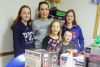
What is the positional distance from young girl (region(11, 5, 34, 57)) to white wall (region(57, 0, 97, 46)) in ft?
3.16


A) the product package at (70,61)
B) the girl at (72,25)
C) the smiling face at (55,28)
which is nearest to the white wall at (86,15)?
the girl at (72,25)

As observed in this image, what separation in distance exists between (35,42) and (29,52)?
1088mm

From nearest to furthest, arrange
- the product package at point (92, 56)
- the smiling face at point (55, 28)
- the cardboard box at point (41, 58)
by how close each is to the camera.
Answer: the product package at point (92, 56)
the cardboard box at point (41, 58)
the smiling face at point (55, 28)

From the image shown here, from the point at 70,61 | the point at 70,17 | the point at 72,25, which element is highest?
the point at 70,17

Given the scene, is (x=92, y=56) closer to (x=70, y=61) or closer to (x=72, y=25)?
(x=70, y=61)

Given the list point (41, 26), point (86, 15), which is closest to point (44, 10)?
point (41, 26)

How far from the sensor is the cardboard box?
1.31 meters

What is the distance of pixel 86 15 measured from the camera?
3.05 m

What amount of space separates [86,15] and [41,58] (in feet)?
6.24

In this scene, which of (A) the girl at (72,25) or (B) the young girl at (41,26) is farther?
(A) the girl at (72,25)

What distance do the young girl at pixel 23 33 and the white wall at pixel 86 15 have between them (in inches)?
37.9

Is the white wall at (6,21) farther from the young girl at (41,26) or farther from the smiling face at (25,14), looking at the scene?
the young girl at (41,26)

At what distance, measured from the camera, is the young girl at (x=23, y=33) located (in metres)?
2.42

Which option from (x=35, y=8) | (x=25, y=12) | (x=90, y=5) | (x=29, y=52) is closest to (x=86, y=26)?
(x=90, y=5)
